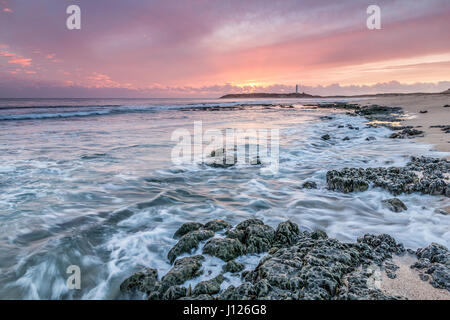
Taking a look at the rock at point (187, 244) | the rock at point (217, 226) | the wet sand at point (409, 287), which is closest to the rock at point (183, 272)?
the rock at point (187, 244)

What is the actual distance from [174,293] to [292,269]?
42.8 inches

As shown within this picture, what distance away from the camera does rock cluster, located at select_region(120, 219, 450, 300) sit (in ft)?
6.59

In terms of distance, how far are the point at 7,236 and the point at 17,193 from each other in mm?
1850

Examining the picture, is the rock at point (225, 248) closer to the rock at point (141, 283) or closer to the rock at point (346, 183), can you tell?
the rock at point (141, 283)

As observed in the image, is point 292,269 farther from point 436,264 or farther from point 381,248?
point 436,264

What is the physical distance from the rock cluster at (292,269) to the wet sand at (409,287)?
6 cm

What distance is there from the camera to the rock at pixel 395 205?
3746 mm

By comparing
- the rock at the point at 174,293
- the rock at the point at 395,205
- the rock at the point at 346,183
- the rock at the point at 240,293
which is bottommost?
the rock at the point at 174,293

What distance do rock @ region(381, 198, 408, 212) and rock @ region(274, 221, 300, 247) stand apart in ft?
6.20

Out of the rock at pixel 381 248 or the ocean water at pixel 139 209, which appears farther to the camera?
the ocean water at pixel 139 209
